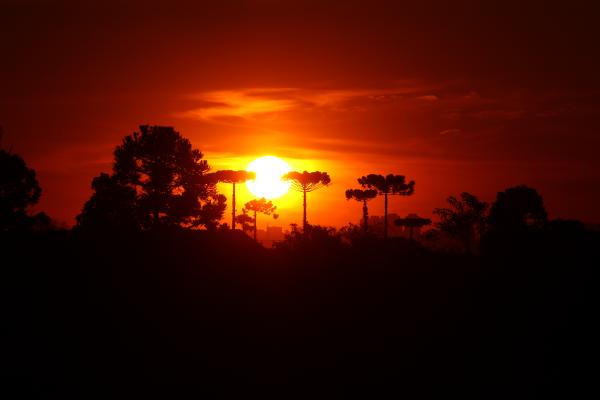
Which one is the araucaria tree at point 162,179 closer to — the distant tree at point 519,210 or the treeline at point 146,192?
the treeline at point 146,192

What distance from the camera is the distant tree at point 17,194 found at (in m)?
48.6

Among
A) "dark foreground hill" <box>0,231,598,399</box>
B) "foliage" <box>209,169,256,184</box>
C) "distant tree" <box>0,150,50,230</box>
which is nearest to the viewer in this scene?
"dark foreground hill" <box>0,231,598,399</box>

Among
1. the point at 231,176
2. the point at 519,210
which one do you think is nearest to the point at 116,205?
the point at 231,176

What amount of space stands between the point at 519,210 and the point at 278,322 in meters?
48.3

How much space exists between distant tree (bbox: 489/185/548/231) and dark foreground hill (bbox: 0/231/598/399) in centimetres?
3270

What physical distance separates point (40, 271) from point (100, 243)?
4573mm

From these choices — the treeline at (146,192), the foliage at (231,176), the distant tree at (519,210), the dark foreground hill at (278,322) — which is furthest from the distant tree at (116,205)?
the distant tree at (519,210)

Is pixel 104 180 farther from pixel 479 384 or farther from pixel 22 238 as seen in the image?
pixel 479 384

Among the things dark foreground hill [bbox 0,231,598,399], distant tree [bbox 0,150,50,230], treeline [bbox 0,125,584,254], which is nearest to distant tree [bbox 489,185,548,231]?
treeline [bbox 0,125,584,254]

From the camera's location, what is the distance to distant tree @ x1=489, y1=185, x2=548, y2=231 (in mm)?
62469

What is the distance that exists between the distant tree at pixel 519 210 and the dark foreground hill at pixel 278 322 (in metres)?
32.7

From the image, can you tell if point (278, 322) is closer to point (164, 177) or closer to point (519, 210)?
point (164, 177)

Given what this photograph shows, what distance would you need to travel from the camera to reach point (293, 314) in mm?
23781

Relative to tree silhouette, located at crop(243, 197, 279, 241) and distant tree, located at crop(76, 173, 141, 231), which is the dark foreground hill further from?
tree silhouette, located at crop(243, 197, 279, 241)
